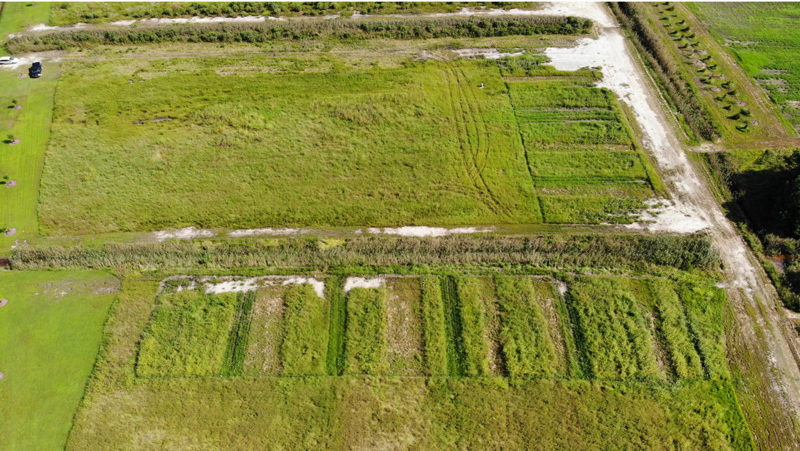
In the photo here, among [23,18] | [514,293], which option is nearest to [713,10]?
[514,293]

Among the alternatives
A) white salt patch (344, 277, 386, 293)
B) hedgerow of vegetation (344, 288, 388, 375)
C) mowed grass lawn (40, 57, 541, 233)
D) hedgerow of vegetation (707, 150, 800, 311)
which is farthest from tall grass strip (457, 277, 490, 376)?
hedgerow of vegetation (707, 150, 800, 311)

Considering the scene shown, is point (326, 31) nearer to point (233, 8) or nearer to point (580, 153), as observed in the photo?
point (233, 8)

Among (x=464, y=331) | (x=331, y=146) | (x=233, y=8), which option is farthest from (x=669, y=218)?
(x=233, y=8)

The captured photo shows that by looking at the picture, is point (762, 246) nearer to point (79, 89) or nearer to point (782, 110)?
point (782, 110)

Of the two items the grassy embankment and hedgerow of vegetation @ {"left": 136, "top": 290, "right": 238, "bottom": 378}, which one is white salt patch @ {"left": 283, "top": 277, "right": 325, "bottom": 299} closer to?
hedgerow of vegetation @ {"left": 136, "top": 290, "right": 238, "bottom": 378}

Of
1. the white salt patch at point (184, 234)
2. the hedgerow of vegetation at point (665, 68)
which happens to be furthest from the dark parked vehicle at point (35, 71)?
the hedgerow of vegetation at point (665, 68)

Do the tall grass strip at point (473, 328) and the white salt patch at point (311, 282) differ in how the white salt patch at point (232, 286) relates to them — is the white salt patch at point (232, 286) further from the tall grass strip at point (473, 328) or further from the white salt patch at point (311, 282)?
the tall grass strip at point (473, 328)
